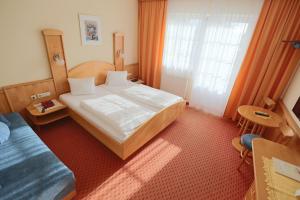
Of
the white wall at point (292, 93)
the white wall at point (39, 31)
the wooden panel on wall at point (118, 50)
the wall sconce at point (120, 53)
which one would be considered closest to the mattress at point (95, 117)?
the white wall at point (39, 31)

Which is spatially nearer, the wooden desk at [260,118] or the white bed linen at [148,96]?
the wooden desk at [260,118]

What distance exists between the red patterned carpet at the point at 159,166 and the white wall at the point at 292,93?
0.97 meters

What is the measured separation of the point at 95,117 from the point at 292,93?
2998 millimetres

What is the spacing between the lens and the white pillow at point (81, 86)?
9.37 feet

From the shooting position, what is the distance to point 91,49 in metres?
3.12

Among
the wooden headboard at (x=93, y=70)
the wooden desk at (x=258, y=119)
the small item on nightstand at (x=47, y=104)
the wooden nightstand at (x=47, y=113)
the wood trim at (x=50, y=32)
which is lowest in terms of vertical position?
the wooden nightstand at (x=47, y=113)

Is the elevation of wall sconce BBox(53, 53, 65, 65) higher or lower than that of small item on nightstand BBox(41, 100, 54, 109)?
higher

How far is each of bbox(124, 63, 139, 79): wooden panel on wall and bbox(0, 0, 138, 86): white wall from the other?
896 millimetres

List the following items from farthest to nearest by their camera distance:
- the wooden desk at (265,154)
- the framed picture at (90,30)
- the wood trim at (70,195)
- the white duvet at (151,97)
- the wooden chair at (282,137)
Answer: the framed picture at (90,30), the white duvet at (151,97), the wooden chair at (282,137), the wood trim at (70,195), the wooden desk at (265,154)

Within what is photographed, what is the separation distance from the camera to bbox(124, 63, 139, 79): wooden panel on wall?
4123 mm

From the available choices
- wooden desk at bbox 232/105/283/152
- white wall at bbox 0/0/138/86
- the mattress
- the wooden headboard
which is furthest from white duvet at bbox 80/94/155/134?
wooden desk at bbox 232/105/283/152

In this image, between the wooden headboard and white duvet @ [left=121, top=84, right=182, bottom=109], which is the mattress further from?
the wooden headboard

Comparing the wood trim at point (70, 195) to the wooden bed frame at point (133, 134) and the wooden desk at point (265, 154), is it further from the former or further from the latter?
the wooden desk at point (265, 154)

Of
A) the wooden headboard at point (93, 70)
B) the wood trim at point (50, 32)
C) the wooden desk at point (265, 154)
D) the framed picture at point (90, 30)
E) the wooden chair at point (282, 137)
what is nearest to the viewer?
the wooden desk at point (265, 154)
